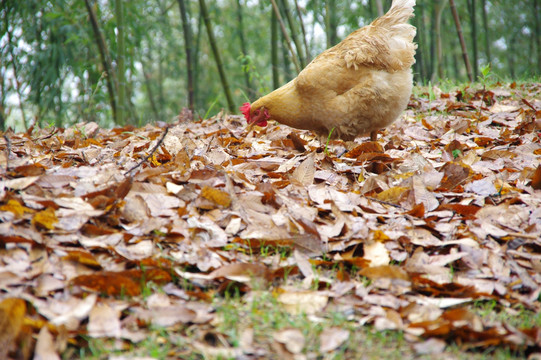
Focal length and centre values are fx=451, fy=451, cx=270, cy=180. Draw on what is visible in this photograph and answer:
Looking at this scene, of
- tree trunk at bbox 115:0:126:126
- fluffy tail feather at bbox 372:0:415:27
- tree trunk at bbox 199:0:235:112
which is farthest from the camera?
tree trunk at bbox 199:0:235:112

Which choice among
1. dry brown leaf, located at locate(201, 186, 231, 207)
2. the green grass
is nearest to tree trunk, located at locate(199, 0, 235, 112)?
dry brown leaf, located at locate(201, 186, 231, 207)

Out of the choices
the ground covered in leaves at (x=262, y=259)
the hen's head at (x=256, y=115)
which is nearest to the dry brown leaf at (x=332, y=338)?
the ground covered in leaves at (x=262, y=259)

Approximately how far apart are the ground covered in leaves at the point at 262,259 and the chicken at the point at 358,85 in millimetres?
1001

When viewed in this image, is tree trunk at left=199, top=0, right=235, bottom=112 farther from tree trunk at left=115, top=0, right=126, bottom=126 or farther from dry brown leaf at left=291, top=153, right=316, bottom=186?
dry brown leaf at left=291, top=153, right=316, bottom=186

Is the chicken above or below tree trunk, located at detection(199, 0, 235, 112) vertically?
below

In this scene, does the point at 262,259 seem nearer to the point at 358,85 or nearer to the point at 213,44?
the point at 358,85

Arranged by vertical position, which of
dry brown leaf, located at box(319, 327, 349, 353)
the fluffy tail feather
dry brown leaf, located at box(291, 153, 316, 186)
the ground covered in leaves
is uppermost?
the fluffy tail feather

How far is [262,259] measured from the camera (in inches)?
76.1

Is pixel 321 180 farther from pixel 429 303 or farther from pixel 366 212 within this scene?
pixel 429 303

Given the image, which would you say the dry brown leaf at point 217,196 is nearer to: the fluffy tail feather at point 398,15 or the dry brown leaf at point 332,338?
the dry brown leaf at point 332,338

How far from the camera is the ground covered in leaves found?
149 centimetres

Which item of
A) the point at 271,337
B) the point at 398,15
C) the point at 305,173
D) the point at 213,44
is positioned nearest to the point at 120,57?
the point at 213,44

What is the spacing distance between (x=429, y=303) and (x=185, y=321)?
0.92 m

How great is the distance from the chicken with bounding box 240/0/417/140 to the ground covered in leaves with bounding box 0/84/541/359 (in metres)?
1.00
